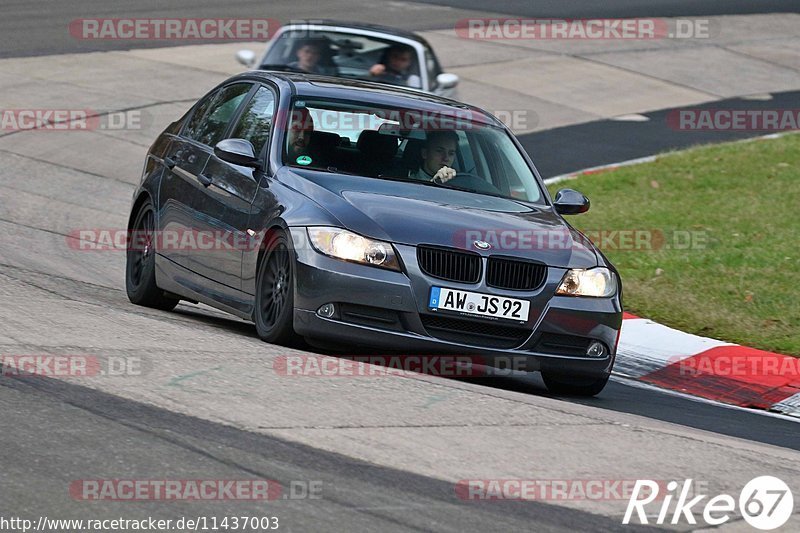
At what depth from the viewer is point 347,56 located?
1631 centimetres

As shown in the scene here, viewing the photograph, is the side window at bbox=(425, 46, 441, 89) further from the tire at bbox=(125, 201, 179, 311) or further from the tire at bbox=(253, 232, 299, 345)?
the tire at bbox=(253, 232, 299, 345)

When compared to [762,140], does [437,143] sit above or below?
above

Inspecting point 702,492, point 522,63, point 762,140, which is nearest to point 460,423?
point 702,492

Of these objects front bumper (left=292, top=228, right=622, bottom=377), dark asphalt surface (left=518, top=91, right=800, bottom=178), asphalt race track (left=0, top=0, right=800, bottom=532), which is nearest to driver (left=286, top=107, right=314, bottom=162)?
front bumper (left=292, top=228, right=622, bottom=377)

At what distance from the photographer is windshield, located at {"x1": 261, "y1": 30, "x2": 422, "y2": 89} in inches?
634

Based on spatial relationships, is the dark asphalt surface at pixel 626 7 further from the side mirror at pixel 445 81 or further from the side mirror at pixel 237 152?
the side mirror at pixel 237 152

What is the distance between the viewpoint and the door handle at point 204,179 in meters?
Answer: 9.19

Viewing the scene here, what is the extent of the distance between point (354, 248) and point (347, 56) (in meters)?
8.78

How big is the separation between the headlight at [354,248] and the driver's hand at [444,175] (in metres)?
1.21

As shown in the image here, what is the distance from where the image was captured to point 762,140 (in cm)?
1909

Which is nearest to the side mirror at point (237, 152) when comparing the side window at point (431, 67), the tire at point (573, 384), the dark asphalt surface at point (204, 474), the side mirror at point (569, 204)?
the side mirror at point (569, 204)

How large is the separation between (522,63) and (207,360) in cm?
1832

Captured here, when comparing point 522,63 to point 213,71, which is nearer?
point 213,71

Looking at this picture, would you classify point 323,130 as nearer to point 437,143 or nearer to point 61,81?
point 437,143
